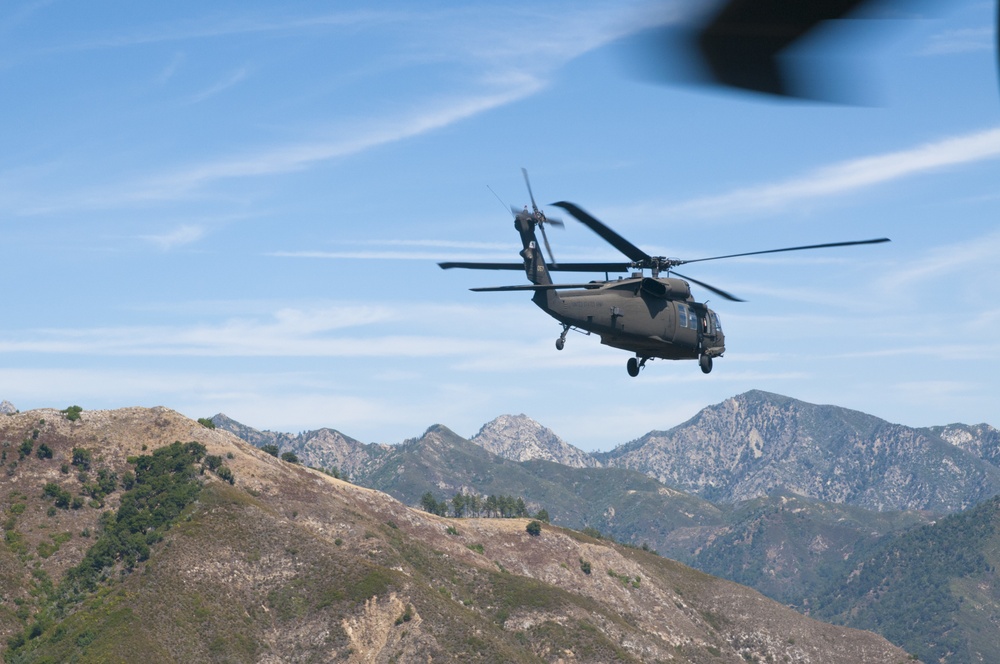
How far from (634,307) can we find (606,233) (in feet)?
22.5

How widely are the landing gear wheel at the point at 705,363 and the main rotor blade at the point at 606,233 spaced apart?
5597 mm

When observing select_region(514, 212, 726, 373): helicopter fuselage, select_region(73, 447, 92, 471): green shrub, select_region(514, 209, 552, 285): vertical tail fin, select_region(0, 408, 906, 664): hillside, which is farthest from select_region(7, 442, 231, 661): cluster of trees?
select_region(514, 212, 726, 373): helicopter fuselage

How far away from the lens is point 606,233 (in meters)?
44.2

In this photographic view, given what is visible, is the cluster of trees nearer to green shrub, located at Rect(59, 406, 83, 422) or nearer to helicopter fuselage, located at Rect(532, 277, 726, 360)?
green shrub, located at Rect(59, 406, 83, 422)

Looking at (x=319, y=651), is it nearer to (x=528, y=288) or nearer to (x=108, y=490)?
(x=108, y=490)

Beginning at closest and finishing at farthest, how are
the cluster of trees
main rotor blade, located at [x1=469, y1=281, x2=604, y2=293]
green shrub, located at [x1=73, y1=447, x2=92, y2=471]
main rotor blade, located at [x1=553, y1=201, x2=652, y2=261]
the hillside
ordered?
main rotor blade, located at [x1=553, y1=201, x2=652, y2=261]
main rotor blade, located at [x1=469, y1=281, x2=604, y2=293]
the hillside
the cluster of trees
green shrub, located at [x1=73, y1=447, x2=92, y2=471]

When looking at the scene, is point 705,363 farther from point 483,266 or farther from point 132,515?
point 132,515

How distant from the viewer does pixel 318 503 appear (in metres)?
188

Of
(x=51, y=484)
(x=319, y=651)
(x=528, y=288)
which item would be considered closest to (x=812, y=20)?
(x=528, y=288)

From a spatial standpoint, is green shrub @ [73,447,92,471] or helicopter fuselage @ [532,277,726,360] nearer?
helicopter fuselage @ [532,277,726,360]

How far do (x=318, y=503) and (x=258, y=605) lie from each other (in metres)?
37.3

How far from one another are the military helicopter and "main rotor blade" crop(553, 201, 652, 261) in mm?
73

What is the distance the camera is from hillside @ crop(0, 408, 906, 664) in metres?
140

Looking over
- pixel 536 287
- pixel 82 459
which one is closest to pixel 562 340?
pixel 536 287
